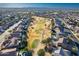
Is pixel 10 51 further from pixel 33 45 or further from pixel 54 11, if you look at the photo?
pixel 54 11

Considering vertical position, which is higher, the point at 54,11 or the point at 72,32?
the point at 54,11

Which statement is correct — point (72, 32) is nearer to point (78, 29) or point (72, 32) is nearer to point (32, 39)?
point (78, 29)

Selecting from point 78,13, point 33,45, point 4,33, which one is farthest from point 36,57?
point 78,13

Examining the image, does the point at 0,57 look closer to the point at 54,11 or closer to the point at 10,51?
the point at 10,51

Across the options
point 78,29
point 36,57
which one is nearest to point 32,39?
point 36,57

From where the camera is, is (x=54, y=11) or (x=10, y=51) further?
(x=54, y=11)

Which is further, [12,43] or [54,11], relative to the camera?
[54,11]

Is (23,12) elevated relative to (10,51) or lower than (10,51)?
elevated

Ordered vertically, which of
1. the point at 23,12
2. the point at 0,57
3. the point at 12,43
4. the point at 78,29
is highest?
the point at 23,12
